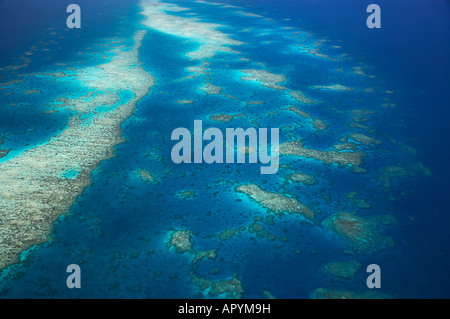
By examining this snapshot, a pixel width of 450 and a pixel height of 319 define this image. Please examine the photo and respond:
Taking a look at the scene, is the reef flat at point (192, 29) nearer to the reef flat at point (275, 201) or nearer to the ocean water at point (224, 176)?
the ocean water at point (224, 176)

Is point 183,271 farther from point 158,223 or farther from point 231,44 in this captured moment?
point 231,44

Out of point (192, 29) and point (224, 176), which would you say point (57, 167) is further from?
point (192, 29)

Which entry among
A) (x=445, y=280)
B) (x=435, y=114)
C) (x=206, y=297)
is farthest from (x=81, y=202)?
(x=435, y=114)

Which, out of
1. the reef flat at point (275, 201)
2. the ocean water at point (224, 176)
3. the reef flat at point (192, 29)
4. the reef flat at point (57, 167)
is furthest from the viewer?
the reef flat at point (192, 29)

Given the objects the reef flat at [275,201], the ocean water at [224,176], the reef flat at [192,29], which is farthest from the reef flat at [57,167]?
the reef flat at [192,29]

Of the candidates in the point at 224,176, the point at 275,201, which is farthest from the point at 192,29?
the point at 275,201

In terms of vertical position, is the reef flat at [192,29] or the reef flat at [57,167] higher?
the reef flat at [192,29]

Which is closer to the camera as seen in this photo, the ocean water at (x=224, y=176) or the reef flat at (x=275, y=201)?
the ocean water at (x=224, y=176)
